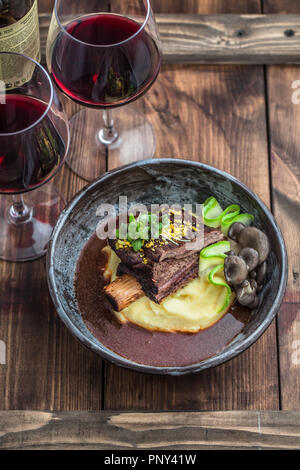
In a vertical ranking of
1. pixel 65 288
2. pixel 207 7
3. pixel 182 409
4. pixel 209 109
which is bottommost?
Answer: pixel 182 409

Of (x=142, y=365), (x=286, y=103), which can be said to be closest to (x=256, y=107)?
(x=286, y=103)

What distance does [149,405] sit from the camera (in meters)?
2.03

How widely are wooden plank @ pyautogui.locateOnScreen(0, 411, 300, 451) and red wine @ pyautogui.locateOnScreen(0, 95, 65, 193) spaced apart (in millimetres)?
670

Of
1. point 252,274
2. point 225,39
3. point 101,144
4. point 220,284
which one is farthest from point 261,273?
point 225,39

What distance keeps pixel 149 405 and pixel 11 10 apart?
1259 millimetres

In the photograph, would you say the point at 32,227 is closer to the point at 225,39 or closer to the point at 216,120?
the point at 216,120

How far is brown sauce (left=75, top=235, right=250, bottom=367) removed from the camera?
1.97 metres

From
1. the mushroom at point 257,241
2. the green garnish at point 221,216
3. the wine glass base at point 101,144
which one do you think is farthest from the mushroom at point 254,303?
the wine glass base at point 101,144

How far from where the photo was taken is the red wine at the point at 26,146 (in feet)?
5.86

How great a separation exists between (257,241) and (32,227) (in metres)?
0.76

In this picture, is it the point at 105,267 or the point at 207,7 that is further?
the point at 207,7

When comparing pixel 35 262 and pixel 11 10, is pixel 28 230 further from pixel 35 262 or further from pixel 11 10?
pixel 11 10

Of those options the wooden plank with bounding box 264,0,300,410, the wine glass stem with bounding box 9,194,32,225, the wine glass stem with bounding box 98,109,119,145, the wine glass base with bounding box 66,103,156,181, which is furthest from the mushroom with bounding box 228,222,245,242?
the wine glass stem with bounding box 9,194,32,225

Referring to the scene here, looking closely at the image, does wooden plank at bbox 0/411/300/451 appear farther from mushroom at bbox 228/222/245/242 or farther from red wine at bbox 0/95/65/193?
red wine at bbox 0/95/65/193
